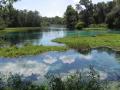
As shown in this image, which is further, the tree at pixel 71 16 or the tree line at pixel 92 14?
the tree at pixel 71 16

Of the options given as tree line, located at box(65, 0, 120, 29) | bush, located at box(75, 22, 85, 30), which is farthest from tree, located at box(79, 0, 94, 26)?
bush, located at box(75, 22, 85, 30)

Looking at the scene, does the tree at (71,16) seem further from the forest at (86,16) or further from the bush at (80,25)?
the bush at (80,25)

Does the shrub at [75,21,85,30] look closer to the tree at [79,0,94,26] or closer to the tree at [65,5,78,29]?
the tree at [79,0,94,26]

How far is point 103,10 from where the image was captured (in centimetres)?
11981

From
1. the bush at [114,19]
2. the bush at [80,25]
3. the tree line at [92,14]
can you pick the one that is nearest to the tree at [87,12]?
the tree line at [92,14]

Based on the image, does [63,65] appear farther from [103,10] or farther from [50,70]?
[103,10]

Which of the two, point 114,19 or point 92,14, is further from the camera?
point 92,14

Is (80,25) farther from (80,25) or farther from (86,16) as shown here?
(86,16)

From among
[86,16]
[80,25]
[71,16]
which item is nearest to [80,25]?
[80,25]

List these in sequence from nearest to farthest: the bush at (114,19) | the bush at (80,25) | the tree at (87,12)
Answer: the bush at (114,19) → the bush at (80,25) → the tree at (87,12)

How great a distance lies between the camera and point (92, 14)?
128 meters

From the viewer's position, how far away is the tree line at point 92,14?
105 metres

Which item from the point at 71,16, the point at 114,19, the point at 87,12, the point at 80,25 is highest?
the point at 87,12

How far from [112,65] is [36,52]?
12818 mm
